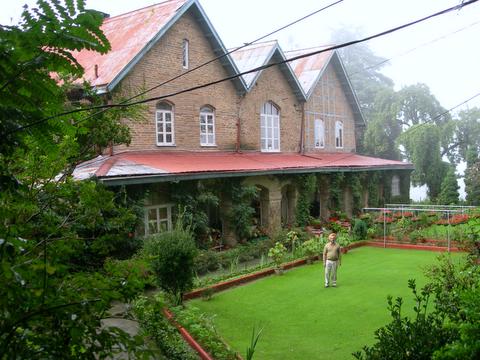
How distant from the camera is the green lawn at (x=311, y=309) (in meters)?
8.88

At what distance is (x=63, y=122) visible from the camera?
2820 millimetres

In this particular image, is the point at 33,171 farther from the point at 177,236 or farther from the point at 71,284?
the point at 177,236

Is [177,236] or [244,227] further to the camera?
[244,227]

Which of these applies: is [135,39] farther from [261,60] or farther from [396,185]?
[396,185]

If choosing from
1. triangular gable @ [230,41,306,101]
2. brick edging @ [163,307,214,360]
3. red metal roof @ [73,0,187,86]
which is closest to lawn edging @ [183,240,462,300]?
brick edging @ [163,307,214,360]

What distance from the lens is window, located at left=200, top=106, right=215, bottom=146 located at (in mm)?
→ 20880

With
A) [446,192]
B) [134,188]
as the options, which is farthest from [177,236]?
[446,192]

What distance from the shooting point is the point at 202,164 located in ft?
59.1

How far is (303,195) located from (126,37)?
10.7 metres

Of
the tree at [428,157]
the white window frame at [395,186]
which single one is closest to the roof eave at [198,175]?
the white window frame at [395,186]

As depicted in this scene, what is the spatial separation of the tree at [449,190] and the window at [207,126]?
2079 centimetres

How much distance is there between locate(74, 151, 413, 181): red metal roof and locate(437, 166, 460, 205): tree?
10005 mm

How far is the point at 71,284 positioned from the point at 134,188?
12.7m

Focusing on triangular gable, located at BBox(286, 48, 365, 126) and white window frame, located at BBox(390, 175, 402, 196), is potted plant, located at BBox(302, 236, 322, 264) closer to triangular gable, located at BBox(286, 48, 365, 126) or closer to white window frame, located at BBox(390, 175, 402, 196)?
triangular gable, located at BBox(286, 48, 365, 126)
